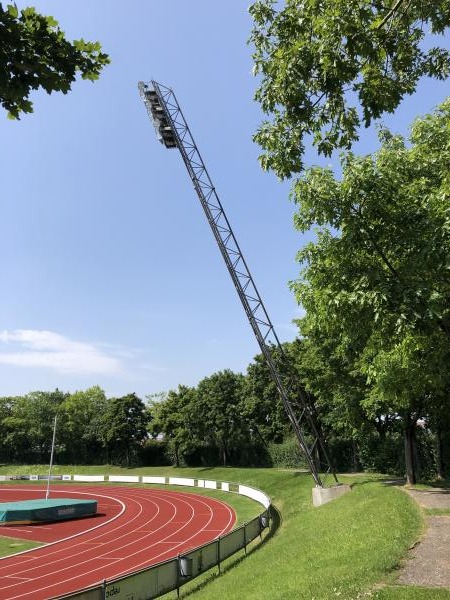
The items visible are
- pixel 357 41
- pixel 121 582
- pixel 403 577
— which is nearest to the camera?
pixel 357 41

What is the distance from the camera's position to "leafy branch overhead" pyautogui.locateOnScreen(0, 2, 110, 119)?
4938 mm

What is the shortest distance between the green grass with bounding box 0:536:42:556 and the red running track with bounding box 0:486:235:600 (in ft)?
3.38

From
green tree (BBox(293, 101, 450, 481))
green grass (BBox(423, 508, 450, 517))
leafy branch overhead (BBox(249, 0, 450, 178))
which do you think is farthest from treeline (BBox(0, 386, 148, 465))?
leafy branch overhead (BBox(249, 0, 450, 178))

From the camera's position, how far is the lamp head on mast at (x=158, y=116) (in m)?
38.4

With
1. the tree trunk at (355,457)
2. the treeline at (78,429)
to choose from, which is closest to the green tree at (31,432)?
the treeline at (78,429)

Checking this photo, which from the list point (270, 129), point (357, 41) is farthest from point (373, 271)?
point (357, 41)

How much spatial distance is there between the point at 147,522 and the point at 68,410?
68.8 metres

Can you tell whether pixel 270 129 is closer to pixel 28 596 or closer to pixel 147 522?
pixel 28 596

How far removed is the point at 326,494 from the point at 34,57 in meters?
32.9

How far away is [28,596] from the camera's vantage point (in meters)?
21.2

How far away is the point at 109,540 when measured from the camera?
32.0 meters

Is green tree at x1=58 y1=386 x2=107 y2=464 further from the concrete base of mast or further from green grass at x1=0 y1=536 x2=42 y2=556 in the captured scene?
the concrete base of mast

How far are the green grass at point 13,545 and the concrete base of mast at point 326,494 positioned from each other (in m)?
18.4

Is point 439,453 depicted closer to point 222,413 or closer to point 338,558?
point 338,558
